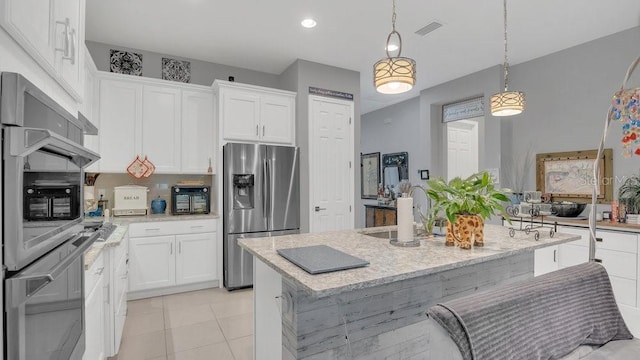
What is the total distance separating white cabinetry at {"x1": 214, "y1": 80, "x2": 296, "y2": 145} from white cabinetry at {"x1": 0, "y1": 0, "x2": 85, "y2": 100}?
7.52 ft

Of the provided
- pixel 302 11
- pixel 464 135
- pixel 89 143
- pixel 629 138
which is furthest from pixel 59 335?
pixel 464 135

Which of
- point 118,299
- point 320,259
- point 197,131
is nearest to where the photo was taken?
point 320,259

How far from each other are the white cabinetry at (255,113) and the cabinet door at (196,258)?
1242 mm

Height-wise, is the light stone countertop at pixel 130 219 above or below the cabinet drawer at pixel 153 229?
above

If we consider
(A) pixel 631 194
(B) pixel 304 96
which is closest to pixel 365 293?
(B) pixel 304 96

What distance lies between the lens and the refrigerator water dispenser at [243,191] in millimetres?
3782

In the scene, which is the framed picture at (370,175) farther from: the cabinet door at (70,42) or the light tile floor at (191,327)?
the cabinet door at (70,42)

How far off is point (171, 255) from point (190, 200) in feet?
2.25

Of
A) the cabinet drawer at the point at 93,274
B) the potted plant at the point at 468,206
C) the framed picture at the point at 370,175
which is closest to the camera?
the cabinet drawer at the point at 93,274

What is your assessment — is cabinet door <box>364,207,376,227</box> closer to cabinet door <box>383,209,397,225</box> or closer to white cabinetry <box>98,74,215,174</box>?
cabinet door <box>383,209,397,225</box>

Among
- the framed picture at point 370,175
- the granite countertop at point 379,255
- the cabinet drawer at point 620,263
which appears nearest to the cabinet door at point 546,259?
the cabinet drawer at point 620,263

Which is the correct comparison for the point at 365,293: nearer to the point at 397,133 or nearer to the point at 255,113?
the point at 255,113

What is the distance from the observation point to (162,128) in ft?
12.5

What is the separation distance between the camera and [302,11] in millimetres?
3078
